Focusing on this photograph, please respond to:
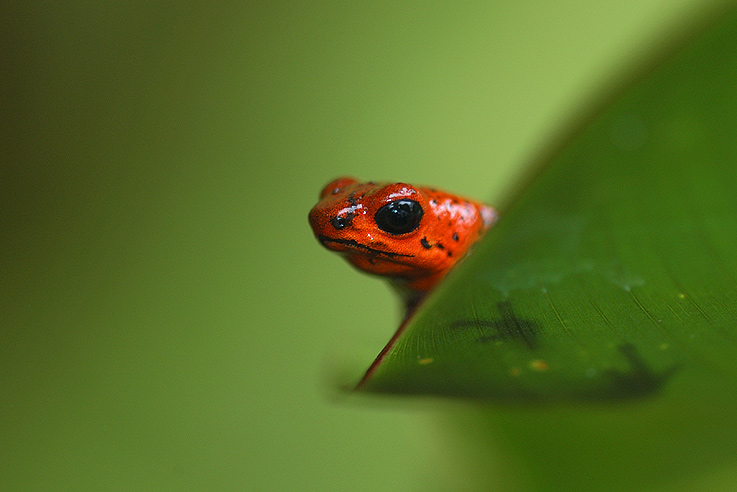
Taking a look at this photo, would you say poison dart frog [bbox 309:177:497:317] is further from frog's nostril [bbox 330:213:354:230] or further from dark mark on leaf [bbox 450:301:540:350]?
dark mark on leaf [bbox 450:301:540:350]

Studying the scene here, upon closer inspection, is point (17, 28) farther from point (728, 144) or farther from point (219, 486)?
point (728, 144)

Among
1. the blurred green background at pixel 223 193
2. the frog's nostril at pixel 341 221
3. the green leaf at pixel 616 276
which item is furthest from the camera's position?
the blurred green background at pixel 223 193

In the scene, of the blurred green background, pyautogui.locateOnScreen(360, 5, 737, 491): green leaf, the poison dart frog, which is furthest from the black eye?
the blurred green background

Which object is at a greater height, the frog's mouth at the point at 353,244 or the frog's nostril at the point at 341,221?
the frog's nostril at the point at 341,221

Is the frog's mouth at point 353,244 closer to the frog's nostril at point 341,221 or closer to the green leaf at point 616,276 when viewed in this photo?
the frog's nostril at point 341,221

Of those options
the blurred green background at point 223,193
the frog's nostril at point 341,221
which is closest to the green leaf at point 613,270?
the frog's nostril at point 341,221

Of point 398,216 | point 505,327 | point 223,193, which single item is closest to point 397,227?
point 398,216

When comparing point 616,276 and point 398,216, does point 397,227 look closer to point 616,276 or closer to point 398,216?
point 398,216

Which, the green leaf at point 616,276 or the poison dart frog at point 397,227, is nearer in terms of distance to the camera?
the green leaf at point 616,276
